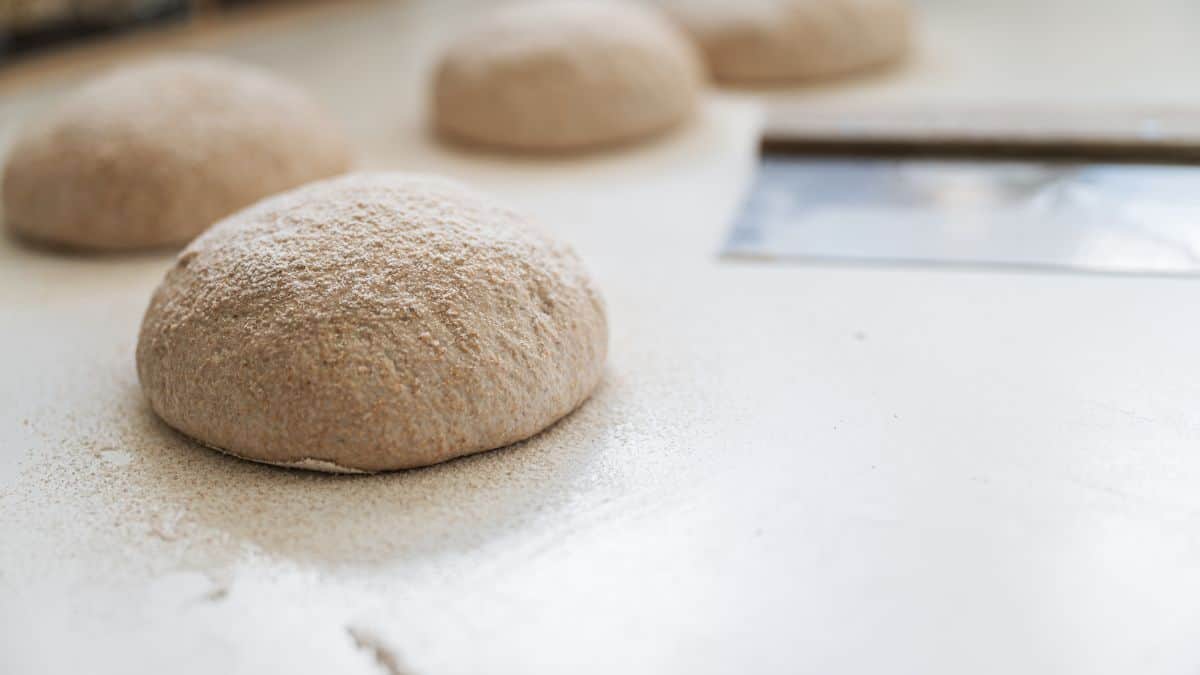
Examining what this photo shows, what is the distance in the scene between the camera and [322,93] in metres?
3.55

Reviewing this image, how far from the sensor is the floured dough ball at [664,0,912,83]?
345 centimetres

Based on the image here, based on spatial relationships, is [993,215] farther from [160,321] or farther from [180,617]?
[180,617]

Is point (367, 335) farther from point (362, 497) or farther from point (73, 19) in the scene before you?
point (73, 19)

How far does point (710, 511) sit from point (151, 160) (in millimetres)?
1466

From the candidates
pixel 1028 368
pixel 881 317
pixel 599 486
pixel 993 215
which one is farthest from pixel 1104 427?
pixel 993 215

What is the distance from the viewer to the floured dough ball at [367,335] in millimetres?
1466

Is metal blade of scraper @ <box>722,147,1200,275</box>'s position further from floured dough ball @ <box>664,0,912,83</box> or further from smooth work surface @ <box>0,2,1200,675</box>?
floured dough ball @ <box>664,0,912,83</box>

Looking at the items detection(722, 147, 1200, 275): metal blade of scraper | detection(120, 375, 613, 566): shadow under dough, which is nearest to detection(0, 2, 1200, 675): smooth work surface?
detection(120, 375, 613, 566): shadow under dough

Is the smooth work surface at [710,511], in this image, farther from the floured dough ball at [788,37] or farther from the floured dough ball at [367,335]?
the floured dough ball at [788,37]

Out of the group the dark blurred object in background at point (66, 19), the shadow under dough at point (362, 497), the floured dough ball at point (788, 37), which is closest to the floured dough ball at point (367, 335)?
the shadow under dough at point (362, 497)

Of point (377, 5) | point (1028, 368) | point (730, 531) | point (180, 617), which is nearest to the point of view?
point (180, 617)

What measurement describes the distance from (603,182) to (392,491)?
140cm

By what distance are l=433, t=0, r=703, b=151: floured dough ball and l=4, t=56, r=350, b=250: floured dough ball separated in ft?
1.94

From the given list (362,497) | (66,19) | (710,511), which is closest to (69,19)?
(66,19)
